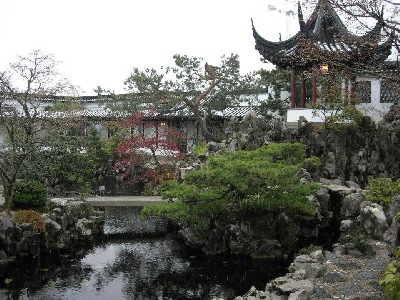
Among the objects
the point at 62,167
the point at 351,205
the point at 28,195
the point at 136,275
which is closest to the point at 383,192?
the point at 351,205

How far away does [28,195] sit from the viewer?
15.4 meters

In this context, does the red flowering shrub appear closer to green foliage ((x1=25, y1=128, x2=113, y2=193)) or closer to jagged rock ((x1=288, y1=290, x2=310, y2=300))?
green foliage ((x1=25, y1=128, x2=113, y2=193))

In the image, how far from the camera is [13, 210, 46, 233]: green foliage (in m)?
14.3

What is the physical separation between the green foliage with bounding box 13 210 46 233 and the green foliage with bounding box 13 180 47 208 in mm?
789

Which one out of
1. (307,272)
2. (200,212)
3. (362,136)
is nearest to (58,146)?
(200,212)

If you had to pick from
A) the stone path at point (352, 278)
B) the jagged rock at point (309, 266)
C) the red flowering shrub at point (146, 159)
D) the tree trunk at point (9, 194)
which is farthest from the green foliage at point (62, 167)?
the stone path at point (352, 278)

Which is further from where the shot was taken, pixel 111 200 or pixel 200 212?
pixel 111 200

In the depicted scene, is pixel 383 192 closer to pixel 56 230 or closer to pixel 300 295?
pixel 300 295

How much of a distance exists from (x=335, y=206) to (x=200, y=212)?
6525 mm

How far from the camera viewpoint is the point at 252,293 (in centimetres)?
945

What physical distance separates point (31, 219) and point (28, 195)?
4.28 ft

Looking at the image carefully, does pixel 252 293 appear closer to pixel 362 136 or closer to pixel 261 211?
pixel 261 211

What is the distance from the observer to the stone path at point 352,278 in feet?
27.1

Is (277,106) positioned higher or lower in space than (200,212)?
higher
